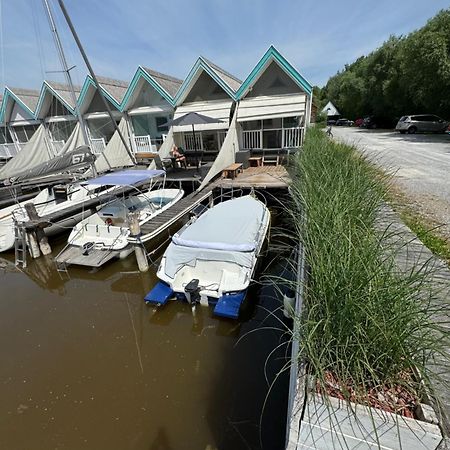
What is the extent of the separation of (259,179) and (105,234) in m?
6.20

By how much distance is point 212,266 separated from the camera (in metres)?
5.30

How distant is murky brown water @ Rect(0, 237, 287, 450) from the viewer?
3230 mm

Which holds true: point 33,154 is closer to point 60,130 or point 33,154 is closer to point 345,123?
point 60,130

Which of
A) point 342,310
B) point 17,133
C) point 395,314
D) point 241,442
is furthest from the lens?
point 17,133

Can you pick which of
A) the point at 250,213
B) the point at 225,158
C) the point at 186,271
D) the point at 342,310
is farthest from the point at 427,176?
the point at 342,310

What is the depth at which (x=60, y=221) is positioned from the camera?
887cm

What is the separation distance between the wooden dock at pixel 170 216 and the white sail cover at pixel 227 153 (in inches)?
24.8

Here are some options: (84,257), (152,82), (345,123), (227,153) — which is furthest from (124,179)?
(345,123)

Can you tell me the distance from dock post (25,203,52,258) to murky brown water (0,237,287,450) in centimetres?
249

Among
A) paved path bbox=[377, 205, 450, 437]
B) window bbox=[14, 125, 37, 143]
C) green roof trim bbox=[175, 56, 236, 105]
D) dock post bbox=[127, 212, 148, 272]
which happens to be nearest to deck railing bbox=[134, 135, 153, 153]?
green roof trim bbox=[175, 56, 236, 105]

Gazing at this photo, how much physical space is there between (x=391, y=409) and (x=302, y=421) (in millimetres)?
588

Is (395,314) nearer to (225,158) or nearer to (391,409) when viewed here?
(391,409)

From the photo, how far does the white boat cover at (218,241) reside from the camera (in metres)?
5.11

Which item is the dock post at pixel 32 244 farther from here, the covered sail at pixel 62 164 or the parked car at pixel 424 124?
the parked car at pixel 424 124
